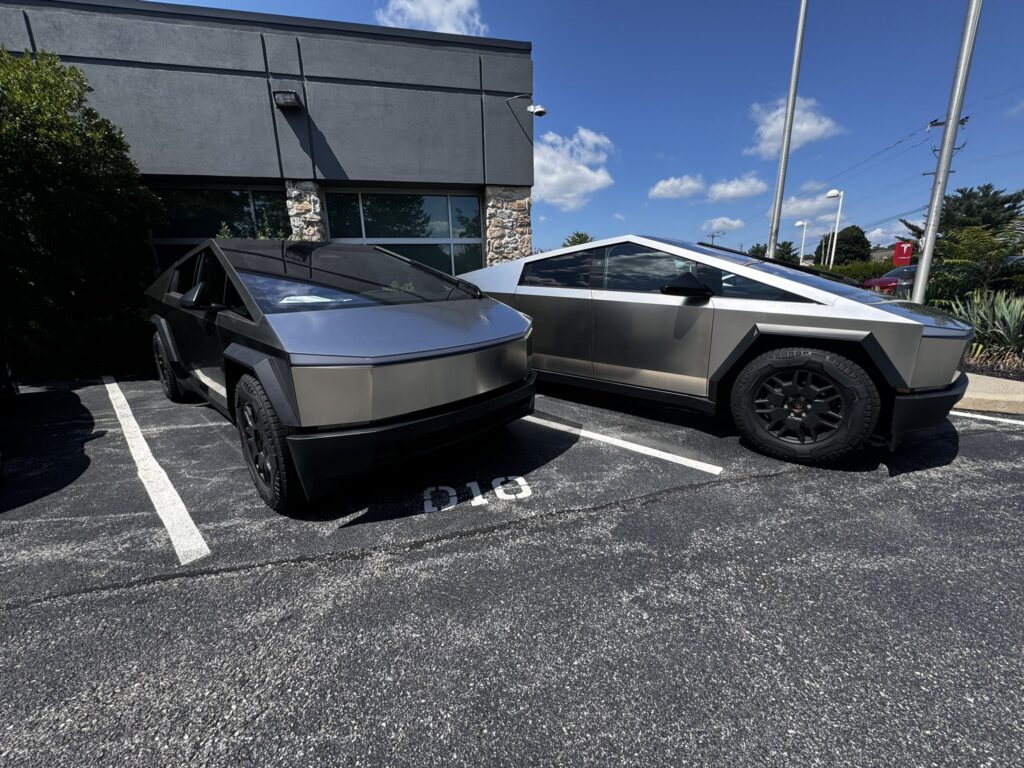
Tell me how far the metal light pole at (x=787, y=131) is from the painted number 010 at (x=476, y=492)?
28.3 ft

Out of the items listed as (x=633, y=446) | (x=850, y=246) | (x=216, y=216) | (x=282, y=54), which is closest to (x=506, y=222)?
(x=282, y=54)

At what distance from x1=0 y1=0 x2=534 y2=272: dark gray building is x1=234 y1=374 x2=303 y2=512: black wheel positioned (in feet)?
22.7

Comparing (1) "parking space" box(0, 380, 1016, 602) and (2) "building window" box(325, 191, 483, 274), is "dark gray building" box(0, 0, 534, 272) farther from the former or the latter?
(1) "parking space" box(0, 380, 1016, 602)

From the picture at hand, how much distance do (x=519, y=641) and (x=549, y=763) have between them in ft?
1.33

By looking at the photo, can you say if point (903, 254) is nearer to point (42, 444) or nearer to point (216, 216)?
point (216, 216)

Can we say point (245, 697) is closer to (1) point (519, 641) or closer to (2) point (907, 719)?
→ (1) point (519, 641)

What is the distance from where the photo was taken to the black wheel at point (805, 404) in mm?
2617

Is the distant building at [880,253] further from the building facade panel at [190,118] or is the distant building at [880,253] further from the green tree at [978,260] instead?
the building facade panel at [190,118]

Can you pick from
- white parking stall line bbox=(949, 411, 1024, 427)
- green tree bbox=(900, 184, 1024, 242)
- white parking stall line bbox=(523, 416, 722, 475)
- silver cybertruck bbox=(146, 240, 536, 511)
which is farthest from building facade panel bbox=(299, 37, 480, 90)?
green tree bbox=(900, 184, 1024, 242)

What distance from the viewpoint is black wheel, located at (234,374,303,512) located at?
83.7 inches

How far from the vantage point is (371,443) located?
2.04 m

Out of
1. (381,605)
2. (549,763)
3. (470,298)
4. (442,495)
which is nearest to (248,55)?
(470,298)

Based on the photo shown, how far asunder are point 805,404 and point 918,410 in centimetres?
Answer: 56

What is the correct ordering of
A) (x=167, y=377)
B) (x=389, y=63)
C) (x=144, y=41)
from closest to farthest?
(x=167, y=377)
(x=144, y=41)
(x=389, y=63)
